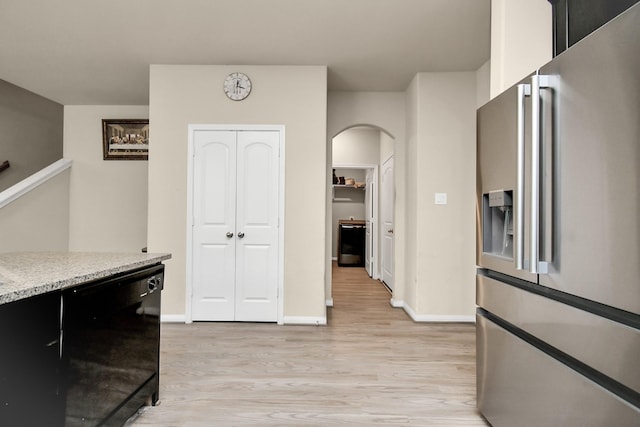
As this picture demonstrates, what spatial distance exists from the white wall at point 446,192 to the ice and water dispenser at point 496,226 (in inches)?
84.9

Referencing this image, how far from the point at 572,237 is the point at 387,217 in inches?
187

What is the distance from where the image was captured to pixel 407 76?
4.05 m

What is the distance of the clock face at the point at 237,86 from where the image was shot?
3.79 meters

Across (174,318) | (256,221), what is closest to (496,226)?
(256,221)

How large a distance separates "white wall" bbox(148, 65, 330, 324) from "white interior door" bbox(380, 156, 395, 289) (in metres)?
2.04

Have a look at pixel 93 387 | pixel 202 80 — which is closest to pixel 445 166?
pixel 202 80

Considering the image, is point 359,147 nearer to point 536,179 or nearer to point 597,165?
point 536,179

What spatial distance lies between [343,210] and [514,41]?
758 cm

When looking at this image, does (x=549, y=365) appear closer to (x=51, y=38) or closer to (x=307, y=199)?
(x=307, y=199)

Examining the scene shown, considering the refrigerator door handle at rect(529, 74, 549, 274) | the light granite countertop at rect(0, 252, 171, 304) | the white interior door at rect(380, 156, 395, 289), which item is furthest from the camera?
the white interior door at rect(380, 156, 395, 289)

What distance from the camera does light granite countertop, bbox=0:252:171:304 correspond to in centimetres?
111

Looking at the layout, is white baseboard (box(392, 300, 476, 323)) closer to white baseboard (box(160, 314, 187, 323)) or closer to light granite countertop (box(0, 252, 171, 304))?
white baseboard (box(160, 314, 187, 323))

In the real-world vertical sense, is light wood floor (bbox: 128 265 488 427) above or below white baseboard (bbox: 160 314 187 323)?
below

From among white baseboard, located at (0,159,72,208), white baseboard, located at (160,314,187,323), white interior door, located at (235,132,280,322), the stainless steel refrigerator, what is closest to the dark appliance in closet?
white interior door, located at (235,132,280,322)
